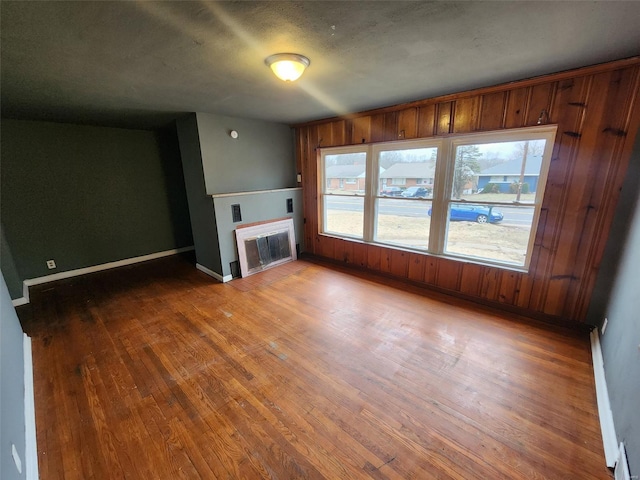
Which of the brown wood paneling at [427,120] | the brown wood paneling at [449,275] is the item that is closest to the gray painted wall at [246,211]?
the brown wood paneling at [427,120]

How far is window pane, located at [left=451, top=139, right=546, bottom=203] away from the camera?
257 centimetres

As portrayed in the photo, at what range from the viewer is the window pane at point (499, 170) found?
2.57 meters

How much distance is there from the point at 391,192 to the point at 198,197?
2845 mm

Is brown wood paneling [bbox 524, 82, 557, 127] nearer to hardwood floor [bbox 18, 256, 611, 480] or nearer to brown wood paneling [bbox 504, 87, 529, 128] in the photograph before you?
brown wood paneling [bbox 504, 87, 529, 128]

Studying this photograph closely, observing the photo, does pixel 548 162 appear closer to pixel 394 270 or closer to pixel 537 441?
pixel 394 270

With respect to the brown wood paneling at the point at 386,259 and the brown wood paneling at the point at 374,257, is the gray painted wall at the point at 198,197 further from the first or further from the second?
the brown wood paneling at the point at 386,259

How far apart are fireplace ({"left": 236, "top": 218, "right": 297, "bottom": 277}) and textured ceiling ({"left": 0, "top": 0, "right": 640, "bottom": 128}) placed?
6.29ft

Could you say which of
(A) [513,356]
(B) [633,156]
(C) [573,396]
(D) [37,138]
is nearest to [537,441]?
(C) [573,396]

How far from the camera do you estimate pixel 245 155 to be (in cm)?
402

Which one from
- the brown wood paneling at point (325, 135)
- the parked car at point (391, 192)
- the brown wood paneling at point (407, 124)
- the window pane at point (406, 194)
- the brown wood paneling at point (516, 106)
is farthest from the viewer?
the brown wood paneling at point (325, 135)

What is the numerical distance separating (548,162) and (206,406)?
11.8 ft

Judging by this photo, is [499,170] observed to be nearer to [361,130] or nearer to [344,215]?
[361,130]

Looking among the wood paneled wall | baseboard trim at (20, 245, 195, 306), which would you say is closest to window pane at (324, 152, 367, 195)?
the wood paneled wall

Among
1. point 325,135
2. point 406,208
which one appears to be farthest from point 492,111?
point 325,135
